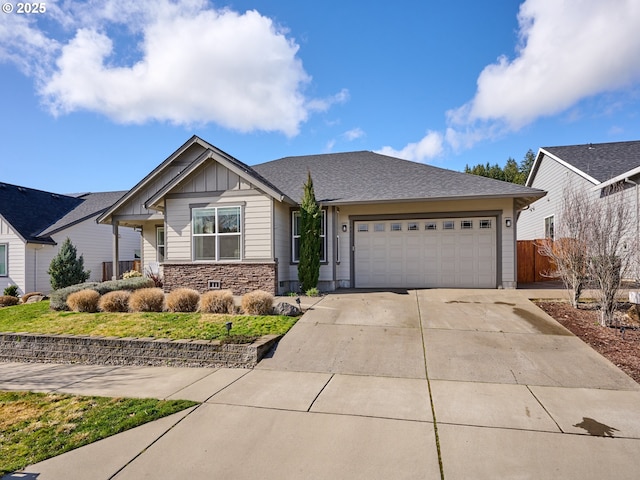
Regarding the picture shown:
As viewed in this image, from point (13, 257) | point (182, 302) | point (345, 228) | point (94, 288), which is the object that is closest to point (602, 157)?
point (345, 228)

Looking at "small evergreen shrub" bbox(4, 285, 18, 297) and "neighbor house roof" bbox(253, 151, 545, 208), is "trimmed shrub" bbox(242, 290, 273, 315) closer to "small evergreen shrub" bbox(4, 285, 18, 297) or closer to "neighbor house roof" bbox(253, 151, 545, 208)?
"neighbor house roof" bbox(253, 151, 545, 208)

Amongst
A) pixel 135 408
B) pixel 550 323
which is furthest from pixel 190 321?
pixel 550 323

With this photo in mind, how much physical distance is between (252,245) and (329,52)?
7042 mm

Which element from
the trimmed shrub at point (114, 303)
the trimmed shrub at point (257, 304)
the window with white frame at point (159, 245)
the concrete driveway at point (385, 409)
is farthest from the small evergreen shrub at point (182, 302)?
the window with white frame at point (159, 245)

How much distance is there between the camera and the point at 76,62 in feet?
31.3

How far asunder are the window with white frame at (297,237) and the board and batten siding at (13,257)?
14.5 metres

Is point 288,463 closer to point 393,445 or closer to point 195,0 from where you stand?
point 393,445

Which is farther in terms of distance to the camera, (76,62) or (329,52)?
(329,52)

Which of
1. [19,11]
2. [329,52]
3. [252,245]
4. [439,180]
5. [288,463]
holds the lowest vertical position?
[288,463]

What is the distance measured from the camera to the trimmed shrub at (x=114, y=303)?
29.5 ft

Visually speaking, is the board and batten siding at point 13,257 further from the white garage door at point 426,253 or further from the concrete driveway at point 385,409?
the white garage door at point 426,253

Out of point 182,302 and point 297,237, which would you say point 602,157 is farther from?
point 182,302

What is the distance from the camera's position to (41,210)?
20.0 m

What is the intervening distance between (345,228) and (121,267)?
1427 centimetres
